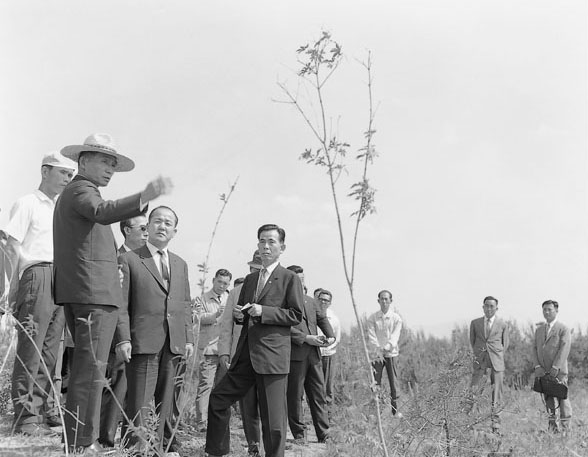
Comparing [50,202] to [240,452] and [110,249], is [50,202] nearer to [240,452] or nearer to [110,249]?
[110,249]

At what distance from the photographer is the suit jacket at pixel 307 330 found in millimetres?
7336

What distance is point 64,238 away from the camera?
4172mm

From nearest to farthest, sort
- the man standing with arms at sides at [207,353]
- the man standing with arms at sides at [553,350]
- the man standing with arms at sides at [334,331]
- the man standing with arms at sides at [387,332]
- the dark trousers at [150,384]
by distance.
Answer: the dark trousers at [150,384] < the man standing with arms at sides at [207,353] < the man standing with arms at sides at [334,331] < the man standing with arms at sides at [553,350] < the man standing with arms at sides at [387,332]

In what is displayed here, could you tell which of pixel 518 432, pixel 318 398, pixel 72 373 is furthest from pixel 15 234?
pixel 518 432

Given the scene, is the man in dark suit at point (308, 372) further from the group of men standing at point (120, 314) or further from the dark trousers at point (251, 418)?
the group of men standing at point (120, 314)

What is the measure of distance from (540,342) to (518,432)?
2.34 meters

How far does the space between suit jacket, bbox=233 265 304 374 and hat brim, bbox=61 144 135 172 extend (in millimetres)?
1414

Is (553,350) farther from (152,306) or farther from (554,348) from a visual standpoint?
(152,306)

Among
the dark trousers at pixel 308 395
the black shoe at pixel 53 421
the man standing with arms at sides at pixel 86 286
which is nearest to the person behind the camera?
the man standing with arms at sides at pixel 86 286

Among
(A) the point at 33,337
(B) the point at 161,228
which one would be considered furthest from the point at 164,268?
(A) the point at 33,337

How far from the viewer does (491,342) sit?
1110cm

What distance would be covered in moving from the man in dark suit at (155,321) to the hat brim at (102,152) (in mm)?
560

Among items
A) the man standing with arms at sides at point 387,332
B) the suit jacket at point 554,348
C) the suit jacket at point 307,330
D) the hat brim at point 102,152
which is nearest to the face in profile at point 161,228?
the hat brim at point 102,152

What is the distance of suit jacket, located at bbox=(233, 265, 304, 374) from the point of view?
202 inches
